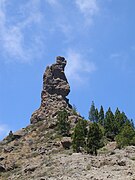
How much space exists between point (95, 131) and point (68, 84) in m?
60.5

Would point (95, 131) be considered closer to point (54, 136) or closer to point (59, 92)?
point (54, 136)

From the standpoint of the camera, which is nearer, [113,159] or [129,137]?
[113,159]

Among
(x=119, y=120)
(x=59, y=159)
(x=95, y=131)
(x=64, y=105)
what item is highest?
(x=64, y=105)

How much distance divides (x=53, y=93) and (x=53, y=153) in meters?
58.8

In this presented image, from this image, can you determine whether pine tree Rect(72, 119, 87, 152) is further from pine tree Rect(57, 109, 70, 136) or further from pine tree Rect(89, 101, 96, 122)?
pine tree Rect(89, 101, 96, 122)

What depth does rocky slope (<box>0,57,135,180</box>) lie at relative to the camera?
2245 inches

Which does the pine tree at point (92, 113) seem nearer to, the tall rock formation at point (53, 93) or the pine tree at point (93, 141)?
the tall rock formation at point (53, 93)

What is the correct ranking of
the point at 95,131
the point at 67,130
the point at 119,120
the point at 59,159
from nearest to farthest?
the point at 59,159, the point at 95,131, the point at 67,130, the point at 119,120

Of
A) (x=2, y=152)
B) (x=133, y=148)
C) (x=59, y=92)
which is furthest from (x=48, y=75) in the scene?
(x=133, y=148)

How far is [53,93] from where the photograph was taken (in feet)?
488

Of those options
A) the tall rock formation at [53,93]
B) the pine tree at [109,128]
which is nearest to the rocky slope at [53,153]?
the tall rock formation at [53,93]

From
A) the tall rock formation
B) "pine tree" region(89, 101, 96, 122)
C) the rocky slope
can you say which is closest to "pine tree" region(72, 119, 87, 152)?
the rocky slope

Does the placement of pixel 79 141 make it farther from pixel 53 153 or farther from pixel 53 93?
pixel 53 93

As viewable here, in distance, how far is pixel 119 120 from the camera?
13038 cm
